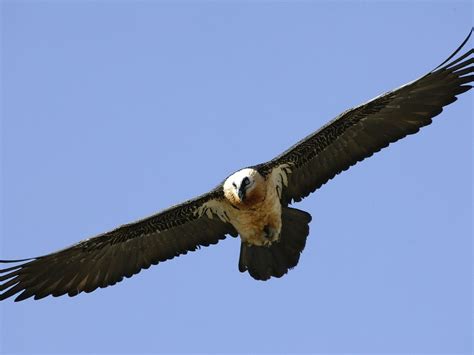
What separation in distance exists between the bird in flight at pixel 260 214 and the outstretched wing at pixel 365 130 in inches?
0.5

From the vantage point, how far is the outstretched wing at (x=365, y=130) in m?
17.4

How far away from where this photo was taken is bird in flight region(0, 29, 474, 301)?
1745 centimetres

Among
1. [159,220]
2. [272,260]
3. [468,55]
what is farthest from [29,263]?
[468,55]

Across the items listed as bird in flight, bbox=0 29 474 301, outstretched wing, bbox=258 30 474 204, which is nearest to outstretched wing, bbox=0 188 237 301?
bird in flight, bbox=0 29 474 301

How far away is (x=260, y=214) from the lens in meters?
17.6

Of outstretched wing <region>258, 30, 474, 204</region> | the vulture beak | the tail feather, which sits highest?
outstretched wing <region>258, 30, 474, 204</region>

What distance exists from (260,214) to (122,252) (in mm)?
1992

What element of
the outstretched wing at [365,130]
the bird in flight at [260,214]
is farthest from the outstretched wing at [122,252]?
the outstretched wing at [365,130]

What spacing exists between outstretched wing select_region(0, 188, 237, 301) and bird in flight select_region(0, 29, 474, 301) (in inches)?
0.5

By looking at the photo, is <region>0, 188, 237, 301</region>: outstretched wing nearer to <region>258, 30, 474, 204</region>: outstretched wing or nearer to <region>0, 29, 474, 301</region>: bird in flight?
<region>0, 29, 474, 301</region>: bird in flight

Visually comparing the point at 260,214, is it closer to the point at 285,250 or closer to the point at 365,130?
the point at 285,250

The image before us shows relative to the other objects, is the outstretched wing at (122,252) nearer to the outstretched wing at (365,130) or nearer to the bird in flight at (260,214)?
the bird in flight at (260,214)

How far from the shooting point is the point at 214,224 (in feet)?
59.9

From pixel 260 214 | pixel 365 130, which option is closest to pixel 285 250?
pixel 260 214
